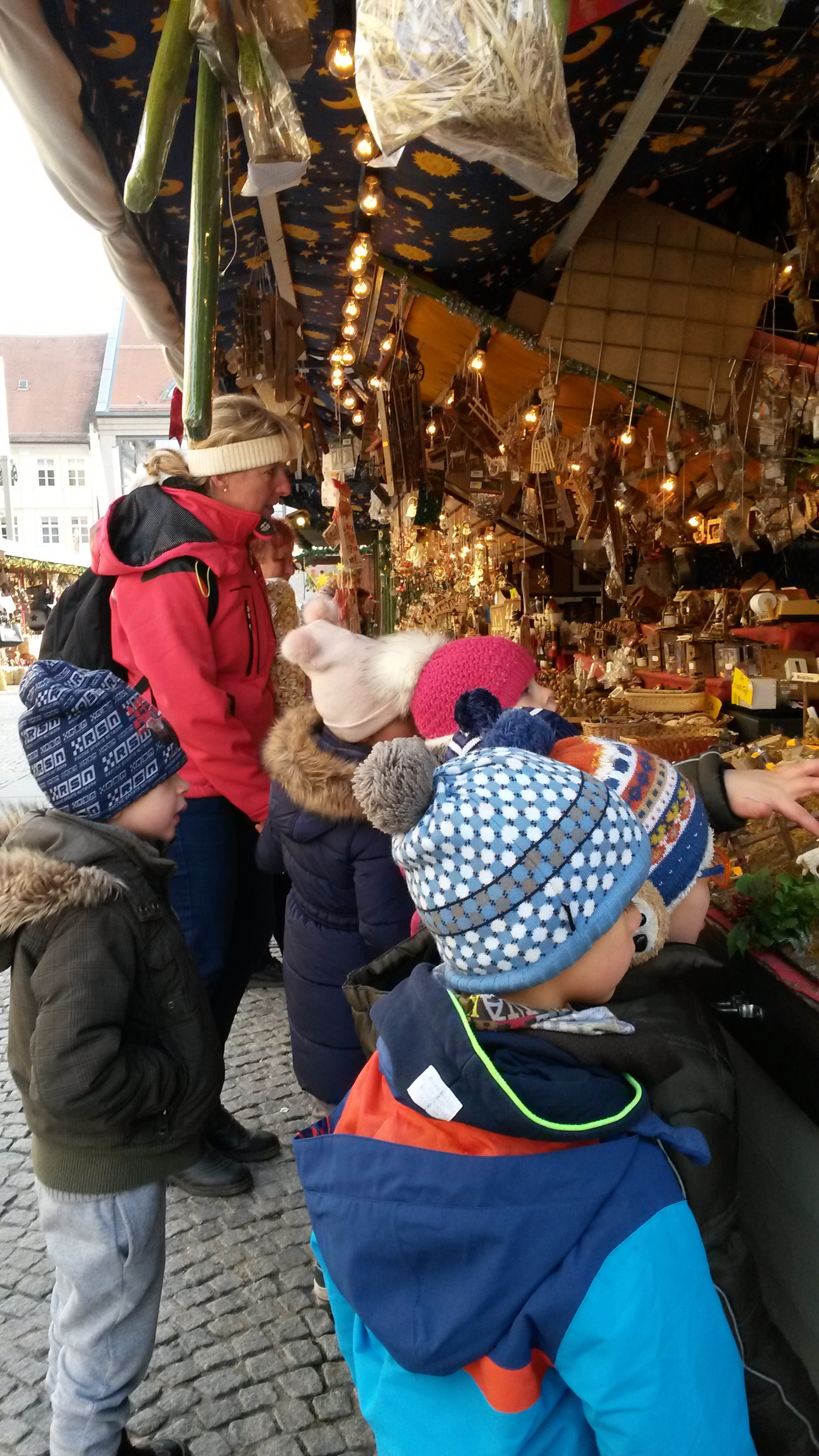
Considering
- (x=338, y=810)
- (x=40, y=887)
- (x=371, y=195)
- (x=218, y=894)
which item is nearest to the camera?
(x=40, y=887)

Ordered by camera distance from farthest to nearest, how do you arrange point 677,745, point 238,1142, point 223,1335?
point 677,745
point 238,1142
point 223,1335

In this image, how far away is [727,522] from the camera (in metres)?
4.74

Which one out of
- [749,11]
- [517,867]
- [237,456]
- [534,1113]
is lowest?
[534,1113]

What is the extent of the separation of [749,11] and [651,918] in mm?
1248

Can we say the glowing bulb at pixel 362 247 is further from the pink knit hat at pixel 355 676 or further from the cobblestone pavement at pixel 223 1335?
the cobblestone pavement at pixel 223 1335

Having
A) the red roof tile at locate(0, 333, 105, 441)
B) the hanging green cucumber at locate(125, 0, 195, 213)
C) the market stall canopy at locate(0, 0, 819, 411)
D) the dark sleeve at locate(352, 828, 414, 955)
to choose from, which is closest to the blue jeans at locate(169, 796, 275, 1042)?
the dark sleeve at locate(352, 828, 414, 955)

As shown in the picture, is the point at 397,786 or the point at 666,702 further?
the point at 666,702

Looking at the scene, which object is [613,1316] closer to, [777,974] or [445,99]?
[777,974]

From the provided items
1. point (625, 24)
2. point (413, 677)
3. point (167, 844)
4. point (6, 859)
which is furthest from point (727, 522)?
point (6, 859)

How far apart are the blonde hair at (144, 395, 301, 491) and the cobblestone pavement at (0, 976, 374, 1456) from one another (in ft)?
6.98

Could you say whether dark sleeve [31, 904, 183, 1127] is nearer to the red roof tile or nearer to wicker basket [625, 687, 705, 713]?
wicker basket [625, 687, 705, 713]

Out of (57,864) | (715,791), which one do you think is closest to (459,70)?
(715,791)

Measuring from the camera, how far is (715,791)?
181cm

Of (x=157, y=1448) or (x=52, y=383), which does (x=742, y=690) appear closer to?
(x=157, y=1448)
